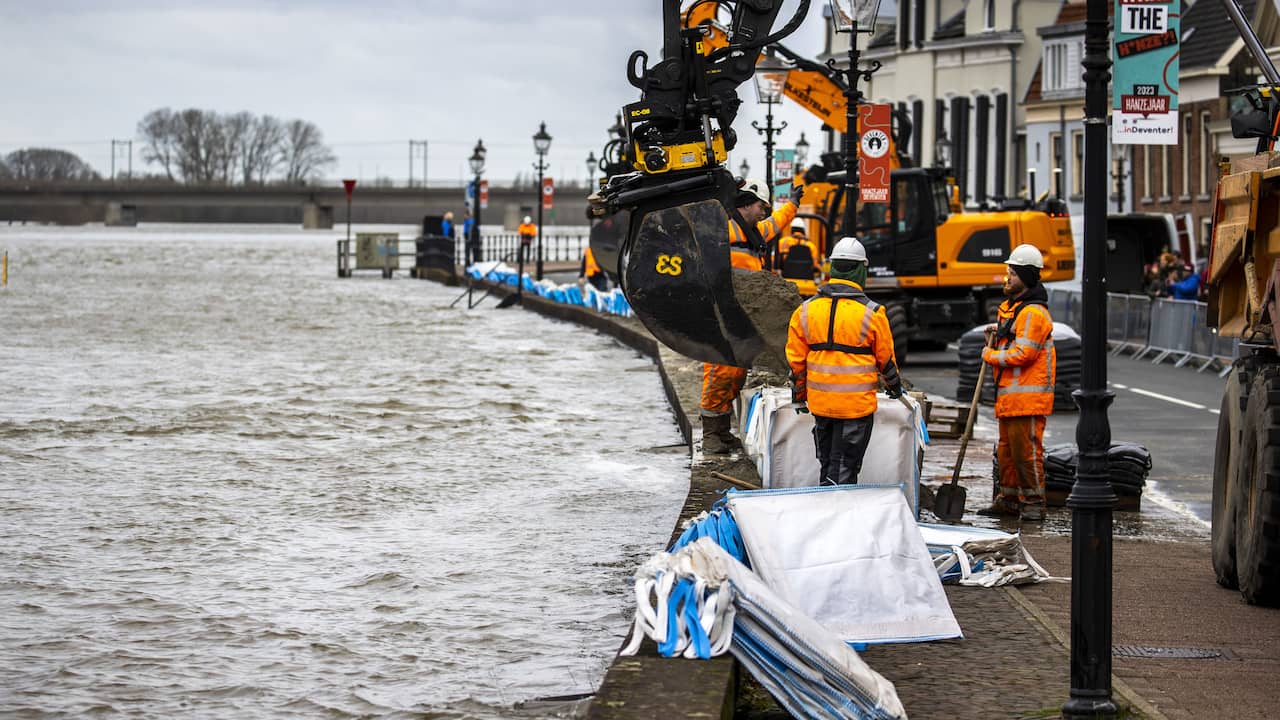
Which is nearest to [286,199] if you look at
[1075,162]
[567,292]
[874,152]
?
[1075,162]

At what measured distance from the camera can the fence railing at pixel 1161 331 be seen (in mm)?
27328

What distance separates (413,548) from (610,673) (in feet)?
21.7

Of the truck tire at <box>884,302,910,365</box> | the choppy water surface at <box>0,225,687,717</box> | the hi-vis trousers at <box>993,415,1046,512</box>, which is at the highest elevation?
the truck tire at <box>884,302,910,365</box>

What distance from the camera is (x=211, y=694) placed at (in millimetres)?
9344

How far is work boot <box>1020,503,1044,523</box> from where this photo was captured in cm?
1284

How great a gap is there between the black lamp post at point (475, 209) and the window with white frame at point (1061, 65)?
62.3ft

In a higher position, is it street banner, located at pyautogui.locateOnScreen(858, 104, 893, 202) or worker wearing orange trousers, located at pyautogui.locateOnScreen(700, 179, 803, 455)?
street banner, located at pyautogui.locateOnScreen(858, 104, 893, 202)

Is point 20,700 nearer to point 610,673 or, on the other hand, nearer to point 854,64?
point 610,673

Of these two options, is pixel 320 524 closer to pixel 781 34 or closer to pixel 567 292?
pixel 781 34

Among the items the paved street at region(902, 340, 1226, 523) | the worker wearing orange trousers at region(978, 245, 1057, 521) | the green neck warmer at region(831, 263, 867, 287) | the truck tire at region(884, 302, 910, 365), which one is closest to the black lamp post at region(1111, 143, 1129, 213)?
the paved street at region(902, 340, 1226, 523)

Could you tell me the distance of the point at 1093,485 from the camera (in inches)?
280

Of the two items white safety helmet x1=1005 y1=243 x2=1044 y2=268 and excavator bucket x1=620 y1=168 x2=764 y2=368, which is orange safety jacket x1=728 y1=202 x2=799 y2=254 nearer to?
excavator bucket x1=620 y1=168 x2=764 y2=368

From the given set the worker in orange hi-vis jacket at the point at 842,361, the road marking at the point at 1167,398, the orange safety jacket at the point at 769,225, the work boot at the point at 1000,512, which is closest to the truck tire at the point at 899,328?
the road marking at the point at 1167,398

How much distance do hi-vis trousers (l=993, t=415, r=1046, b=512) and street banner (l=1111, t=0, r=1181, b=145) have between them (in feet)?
14.0
